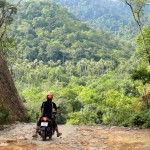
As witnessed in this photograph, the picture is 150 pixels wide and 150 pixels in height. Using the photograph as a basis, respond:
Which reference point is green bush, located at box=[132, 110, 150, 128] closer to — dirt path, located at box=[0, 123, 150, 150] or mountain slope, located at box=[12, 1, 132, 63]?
dirt path, located at box=[0, 123, 150, 150]

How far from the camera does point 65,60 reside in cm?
10650

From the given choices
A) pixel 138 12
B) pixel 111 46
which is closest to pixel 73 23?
pixel 111 46

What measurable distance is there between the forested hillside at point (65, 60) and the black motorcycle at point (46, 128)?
1098 inches

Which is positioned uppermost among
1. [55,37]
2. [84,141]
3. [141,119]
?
[55,37]

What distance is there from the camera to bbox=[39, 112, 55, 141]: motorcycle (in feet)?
29.6

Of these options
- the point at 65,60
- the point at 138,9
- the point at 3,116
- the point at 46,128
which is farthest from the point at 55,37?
the point at 46,128

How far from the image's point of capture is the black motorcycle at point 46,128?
9.03m

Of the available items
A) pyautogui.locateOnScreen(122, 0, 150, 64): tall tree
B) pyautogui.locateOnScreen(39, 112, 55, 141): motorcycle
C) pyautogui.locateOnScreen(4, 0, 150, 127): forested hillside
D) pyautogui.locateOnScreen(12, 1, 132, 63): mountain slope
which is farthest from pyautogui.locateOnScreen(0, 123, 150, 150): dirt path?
pyautogui.locateOnScreen(12, 1, 132, 63): mountain slope

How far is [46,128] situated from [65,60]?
320 ft

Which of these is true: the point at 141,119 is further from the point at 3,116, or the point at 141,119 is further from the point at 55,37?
the point at 55,37

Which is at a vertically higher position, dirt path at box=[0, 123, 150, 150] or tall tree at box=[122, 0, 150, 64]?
tall tree at box=[122, 0, 150, 64]

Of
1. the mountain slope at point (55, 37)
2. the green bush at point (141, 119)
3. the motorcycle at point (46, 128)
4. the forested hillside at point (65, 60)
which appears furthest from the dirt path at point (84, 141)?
the mountain slope at point (55, 37)

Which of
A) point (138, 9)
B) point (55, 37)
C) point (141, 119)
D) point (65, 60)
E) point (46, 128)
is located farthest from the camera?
point (55, 37)

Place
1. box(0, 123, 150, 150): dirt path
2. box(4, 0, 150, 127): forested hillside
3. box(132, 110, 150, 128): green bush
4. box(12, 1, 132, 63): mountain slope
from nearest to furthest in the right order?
box(0, 123, 150, 150): dirt path
box(132, 110, 150, 128): green bush
box(4, 0, 150, 127): forested hillside
box(12, 1, 132, 63): mountain slope
